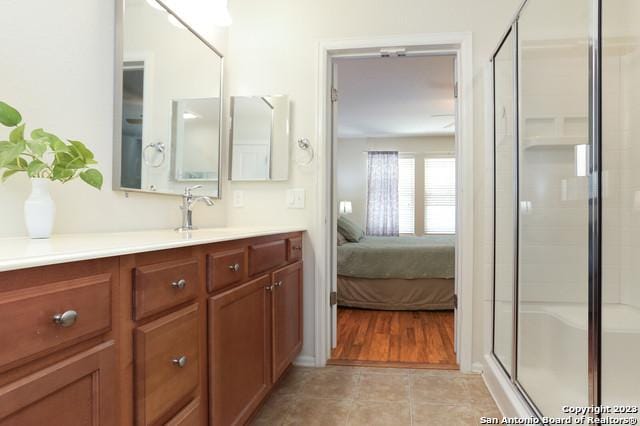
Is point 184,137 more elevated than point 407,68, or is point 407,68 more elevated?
point 407,68

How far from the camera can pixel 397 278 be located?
389 centimetres

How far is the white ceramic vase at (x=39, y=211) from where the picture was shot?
3.67 feet

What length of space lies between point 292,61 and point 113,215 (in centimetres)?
151

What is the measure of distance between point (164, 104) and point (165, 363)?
1.26 m

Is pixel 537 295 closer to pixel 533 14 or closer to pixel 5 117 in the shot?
pixel 533 14

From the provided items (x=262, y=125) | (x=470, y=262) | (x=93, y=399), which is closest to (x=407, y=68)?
(x=262, y=125)

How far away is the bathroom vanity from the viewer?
0.68 meters

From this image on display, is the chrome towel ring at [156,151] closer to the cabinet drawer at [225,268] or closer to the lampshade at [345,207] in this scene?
the cabinet drawer at [225,268]

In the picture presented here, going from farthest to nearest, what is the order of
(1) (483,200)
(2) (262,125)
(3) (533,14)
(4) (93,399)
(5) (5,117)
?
(2) (262,125), (1) (483,200), (3) (533,14), (5) (5,117), (4) (93,399)

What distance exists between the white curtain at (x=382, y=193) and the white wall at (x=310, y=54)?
465 cm

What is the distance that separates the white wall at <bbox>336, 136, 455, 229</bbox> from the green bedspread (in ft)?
10.5

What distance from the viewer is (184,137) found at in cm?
206

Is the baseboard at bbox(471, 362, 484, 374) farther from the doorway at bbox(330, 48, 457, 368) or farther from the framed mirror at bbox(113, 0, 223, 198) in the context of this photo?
the framed mirror at bbox(113, 0, 223, 198)

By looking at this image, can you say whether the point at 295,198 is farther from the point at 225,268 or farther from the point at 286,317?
the point at 225,268
